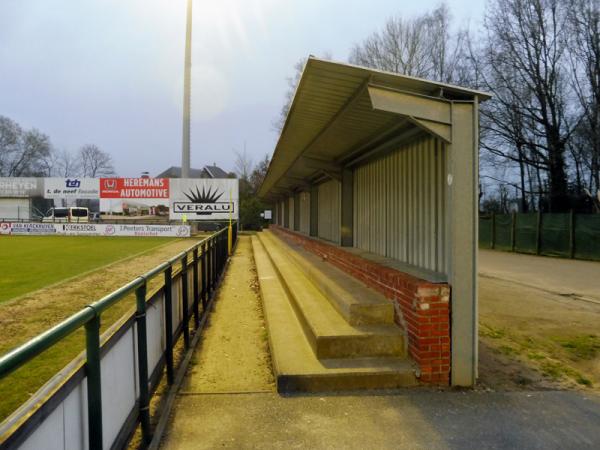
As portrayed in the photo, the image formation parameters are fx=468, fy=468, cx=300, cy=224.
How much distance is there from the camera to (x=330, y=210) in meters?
11.1

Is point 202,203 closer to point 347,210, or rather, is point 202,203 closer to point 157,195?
point 157,195

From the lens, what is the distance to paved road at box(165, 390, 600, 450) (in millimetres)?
3184

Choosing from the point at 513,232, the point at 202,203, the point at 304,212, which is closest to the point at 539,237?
the point at 513,232

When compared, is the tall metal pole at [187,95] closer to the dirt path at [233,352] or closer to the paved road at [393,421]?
the dirt path at [233,352]

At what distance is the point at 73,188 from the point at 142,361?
1572 inches

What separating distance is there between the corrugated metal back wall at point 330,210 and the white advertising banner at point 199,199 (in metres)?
23.8

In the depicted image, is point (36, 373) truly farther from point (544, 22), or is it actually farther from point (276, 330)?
point (544, 22)

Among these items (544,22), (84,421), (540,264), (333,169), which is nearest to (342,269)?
(333,169)

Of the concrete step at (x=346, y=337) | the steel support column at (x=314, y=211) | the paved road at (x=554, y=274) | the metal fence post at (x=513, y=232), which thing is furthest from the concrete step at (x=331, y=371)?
the metal fence post at (x=513, y=232)

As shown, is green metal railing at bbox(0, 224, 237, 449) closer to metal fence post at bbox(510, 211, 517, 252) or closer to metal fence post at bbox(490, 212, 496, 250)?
metal fence post at bbox(510, 211, 517, 252)

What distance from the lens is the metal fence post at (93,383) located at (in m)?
2.24

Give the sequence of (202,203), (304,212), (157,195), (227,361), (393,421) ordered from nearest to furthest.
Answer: (393,421) → (227,361) → (304,212) → (202,203) → (157,195)

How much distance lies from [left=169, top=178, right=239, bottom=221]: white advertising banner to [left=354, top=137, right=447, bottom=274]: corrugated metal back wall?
2842 cm

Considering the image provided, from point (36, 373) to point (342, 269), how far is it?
4442mm
